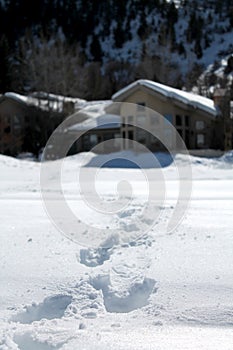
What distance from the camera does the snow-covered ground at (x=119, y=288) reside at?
131 inches

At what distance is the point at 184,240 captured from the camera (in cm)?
550

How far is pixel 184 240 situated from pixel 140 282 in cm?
132

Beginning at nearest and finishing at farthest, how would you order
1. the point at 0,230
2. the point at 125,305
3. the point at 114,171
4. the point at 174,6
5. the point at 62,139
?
the point at 125,305, the point at 0,230, the point at 114,171, the point at 62,139, the point at 174,6

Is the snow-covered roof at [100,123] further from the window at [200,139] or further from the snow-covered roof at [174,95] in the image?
the window at [200,139]

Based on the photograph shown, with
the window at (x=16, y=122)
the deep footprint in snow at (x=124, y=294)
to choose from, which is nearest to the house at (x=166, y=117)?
the window at (x=16, y=122)

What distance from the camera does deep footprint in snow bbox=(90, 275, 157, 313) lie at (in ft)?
13.1

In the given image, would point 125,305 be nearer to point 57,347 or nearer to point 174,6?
point 57,347

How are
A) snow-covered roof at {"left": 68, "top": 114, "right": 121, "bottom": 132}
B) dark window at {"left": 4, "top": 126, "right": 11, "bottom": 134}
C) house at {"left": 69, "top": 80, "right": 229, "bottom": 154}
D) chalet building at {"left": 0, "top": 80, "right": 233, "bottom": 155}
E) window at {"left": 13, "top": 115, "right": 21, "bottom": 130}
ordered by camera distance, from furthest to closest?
window at {"left": 13, "top": 115, "right": 21, "bottom": 130}, dark window at {"left": 4, "top": 126, "right": 11, "bottom": 134}, snow-covered roof at {"left": 68, "top": 114, "right": 121, "bottom": 132}, chalet building at {"left": 0, "top": 80, "right": 233, "bottom": 155}, house at {"left": 69, "top": 80, "right": 229, "bottom": 154}

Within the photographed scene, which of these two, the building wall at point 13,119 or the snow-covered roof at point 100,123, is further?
the building wall at point 13,119

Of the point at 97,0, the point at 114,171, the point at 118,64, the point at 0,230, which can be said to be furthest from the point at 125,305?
the point at 97,0

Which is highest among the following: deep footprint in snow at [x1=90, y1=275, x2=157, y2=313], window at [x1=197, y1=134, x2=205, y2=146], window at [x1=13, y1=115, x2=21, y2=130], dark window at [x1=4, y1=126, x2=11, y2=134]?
deep footprint in snow at [x1=90, y1=275, x2=157, y2=313]

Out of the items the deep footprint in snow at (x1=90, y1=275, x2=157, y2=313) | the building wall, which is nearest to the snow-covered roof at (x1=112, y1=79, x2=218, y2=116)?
the building wall

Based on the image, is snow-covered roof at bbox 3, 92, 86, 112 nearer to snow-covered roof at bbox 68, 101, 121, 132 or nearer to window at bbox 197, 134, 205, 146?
snow-covered roof at bbox 68, 101, 121, 132

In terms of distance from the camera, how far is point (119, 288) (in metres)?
4.30
